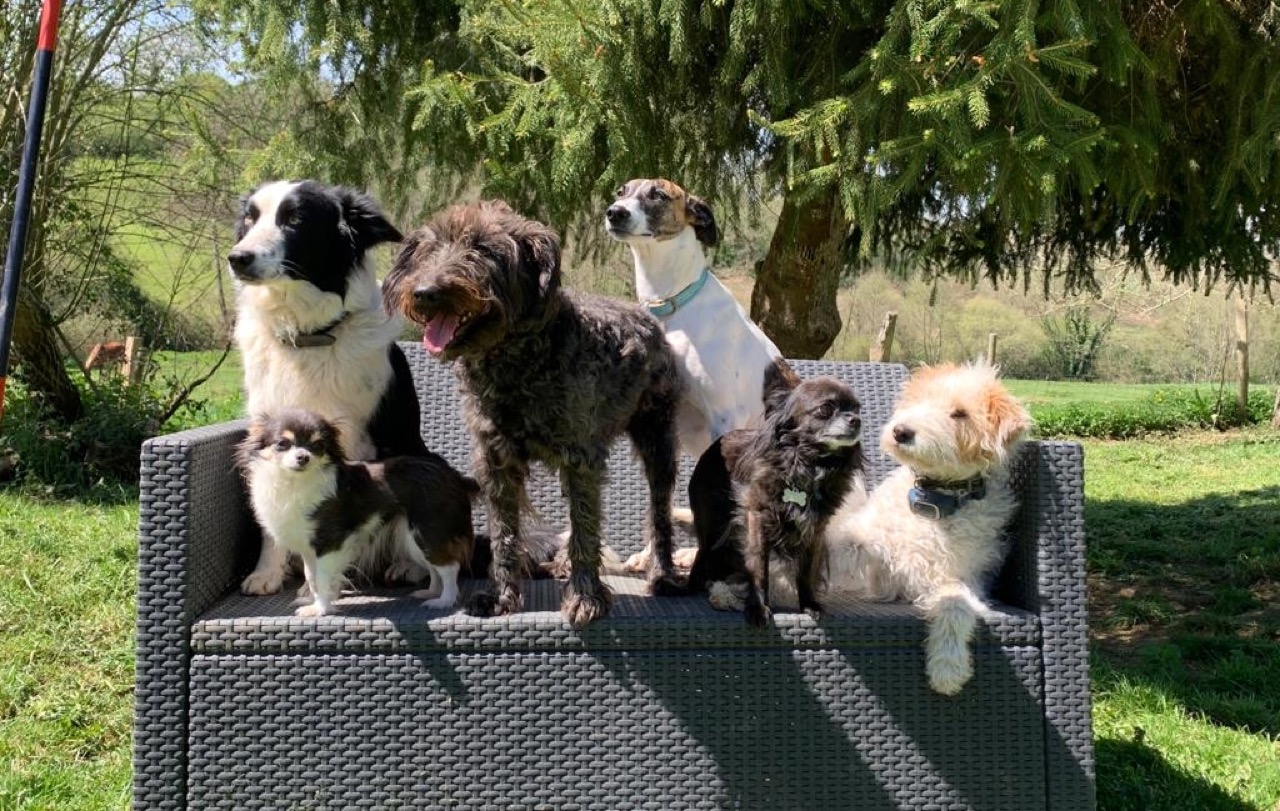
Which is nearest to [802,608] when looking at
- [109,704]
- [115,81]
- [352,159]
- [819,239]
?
[109,704]

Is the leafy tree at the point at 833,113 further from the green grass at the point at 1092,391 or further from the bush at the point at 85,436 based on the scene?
the green grass at the point at 1092,391

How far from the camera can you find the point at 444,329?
2.40 metres

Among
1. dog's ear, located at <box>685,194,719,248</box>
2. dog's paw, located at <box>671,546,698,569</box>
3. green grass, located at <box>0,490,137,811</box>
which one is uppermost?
dog's ear, located at <box>685,194,719,248</box>

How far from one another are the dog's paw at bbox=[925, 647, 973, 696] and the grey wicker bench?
39 mm

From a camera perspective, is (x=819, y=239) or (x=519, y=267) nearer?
(x=519, y=267)

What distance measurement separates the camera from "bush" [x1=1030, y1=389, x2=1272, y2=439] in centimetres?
1262

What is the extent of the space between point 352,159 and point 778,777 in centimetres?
392

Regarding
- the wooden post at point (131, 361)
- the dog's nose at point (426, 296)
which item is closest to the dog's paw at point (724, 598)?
the dog's nose at point (426, 296)

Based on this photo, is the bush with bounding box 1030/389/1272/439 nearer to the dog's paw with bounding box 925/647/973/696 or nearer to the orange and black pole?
the dog's paw with bounding box 925/647/973/696

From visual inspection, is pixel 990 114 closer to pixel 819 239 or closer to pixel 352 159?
pixel 819 239

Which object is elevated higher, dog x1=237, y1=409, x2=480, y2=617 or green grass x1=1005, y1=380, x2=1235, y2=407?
dog x1=237, y1=409, x2=480, y2=617

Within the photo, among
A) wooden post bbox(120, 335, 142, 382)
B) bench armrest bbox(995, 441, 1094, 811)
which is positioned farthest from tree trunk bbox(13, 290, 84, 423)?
bench armrest bbox(995, 441, 1094, 811)

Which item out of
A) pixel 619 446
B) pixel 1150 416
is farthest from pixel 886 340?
pixel 619 446

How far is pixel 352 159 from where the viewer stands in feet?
17.5
